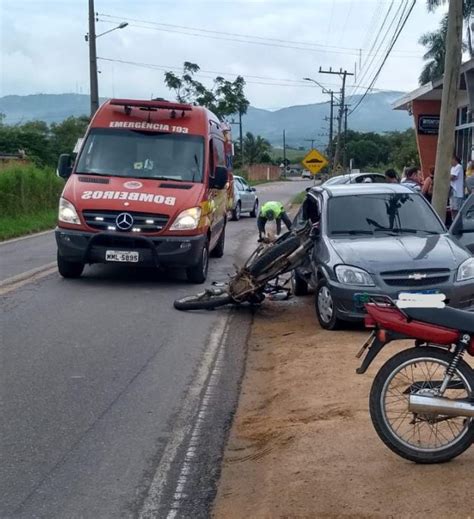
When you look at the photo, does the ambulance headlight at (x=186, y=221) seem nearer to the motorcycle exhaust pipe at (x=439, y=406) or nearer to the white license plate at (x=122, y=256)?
the white license plate at (x=122, y=256)

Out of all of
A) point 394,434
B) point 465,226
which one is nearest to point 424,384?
point 394,434

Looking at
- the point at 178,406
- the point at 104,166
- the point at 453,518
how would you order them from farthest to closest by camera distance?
the point at 104,166, the point at 178,406, the point at 453,518

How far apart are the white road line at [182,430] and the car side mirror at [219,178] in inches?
177

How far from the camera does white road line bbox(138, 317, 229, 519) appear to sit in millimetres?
4756

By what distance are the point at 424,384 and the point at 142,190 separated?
7.87 meters

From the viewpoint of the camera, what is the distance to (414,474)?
488 centimetres

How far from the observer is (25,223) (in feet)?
81.0

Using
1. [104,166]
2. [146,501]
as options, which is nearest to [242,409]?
[146,501]

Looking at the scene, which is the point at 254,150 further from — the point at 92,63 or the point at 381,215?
the point at 381,215

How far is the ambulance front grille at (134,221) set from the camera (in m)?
12.0

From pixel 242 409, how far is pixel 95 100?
30.8m

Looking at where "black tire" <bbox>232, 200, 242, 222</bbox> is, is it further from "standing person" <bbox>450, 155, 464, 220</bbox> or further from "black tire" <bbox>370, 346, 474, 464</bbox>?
"black tire" <bbox>370, 346, 474, 464</bbox>

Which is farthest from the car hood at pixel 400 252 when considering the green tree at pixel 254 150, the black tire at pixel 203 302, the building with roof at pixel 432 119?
the green tree at pixel 254 150

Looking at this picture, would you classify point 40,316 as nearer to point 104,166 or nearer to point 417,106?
point 104,166
